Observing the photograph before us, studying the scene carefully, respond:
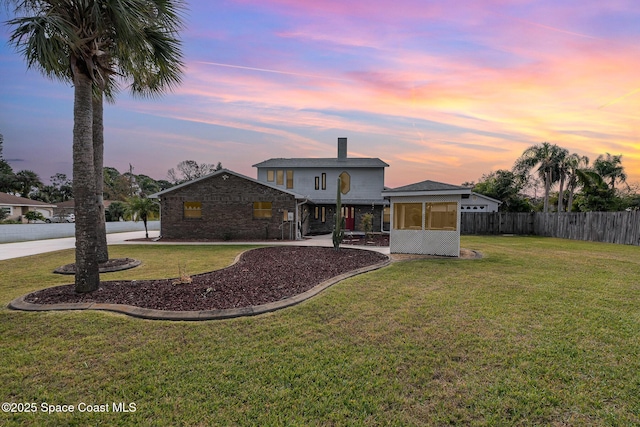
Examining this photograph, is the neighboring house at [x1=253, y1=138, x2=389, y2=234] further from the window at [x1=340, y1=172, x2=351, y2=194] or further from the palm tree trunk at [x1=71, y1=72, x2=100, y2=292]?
the palm tree trunk at [x1=71, y1=72, x2=100, y2=292]

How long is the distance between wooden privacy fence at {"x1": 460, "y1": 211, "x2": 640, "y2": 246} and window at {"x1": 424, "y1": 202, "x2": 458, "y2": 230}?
1276cm

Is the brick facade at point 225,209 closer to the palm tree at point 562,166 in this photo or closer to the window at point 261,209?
the window at point 261,209

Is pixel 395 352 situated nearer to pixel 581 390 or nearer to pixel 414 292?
pixel 581 390

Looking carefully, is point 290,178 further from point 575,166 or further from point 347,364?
point 575,166

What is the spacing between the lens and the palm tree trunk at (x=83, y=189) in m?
5.36

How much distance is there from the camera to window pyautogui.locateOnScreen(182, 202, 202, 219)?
17688mm

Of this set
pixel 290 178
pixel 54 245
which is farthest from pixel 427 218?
pixel 54 245

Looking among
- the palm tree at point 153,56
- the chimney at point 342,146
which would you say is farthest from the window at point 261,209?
the chimney at point 342,146

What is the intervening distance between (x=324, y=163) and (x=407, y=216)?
12.9 meters

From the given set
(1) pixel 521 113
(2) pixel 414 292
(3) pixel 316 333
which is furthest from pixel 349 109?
(3) pixel 316 333

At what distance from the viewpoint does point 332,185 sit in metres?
Result: 23.1

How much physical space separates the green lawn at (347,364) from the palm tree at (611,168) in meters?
32.7

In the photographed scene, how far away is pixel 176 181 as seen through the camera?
5184 cm

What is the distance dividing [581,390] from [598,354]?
3.38 ft
